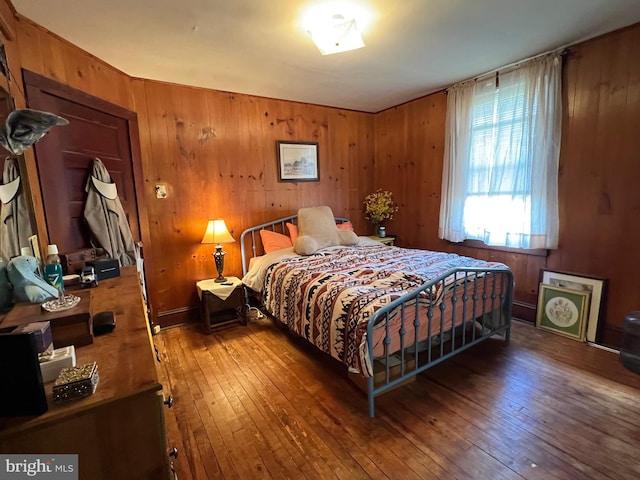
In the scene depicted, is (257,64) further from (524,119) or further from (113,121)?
(524,119)

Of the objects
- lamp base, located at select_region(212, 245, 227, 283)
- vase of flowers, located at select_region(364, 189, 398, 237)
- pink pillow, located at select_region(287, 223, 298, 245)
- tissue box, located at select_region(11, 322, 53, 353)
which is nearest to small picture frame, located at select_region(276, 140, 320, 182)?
pink pillow, located at select_region(287, 223, 298, 245)

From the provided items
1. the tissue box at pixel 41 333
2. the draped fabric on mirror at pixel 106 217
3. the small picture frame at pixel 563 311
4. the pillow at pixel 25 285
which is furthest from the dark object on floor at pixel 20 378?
the small picture frame at pixel 563 311

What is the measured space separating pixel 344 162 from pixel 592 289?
9.83 ft

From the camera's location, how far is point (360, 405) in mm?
1982

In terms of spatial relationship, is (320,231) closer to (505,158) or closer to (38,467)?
(505,158)

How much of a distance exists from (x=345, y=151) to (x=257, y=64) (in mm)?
1854

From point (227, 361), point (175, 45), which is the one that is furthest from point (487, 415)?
point (175, 45)

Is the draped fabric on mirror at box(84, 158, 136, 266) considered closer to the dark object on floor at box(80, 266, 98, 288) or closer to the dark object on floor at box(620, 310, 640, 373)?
the dark object on floor at box(80, 266, 98, 288)

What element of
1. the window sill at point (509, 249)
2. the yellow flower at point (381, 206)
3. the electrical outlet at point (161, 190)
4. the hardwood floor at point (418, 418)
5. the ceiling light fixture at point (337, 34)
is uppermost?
the ceiling light fixture at point (337, 34)

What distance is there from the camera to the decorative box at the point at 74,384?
30.2 inches

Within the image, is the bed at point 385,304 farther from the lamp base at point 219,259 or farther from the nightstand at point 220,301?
the lamp base at point 219,259

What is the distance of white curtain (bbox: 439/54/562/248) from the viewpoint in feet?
8.92

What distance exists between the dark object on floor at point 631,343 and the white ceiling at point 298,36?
215cm

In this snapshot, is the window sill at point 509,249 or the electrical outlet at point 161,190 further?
the electrical outlet at point 161,190
